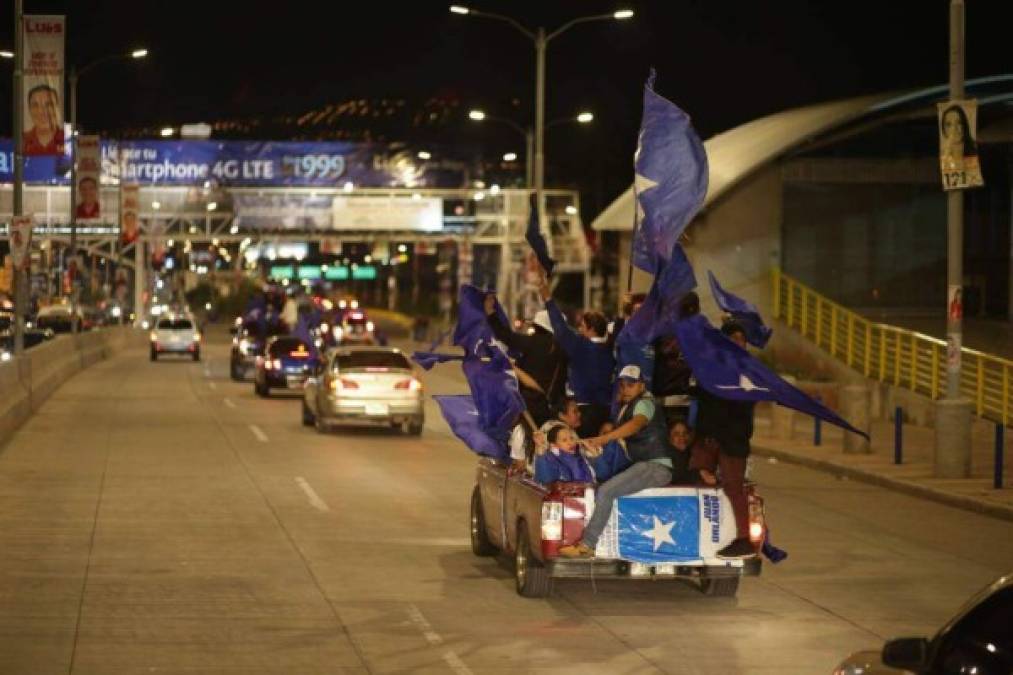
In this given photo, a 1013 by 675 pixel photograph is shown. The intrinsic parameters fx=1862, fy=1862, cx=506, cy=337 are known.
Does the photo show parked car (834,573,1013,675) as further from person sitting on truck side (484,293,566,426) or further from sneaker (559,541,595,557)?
person sitting on truck side (484,293,566,426)

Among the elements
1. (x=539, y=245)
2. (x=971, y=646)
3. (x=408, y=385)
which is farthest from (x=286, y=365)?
(x=971, y=646)

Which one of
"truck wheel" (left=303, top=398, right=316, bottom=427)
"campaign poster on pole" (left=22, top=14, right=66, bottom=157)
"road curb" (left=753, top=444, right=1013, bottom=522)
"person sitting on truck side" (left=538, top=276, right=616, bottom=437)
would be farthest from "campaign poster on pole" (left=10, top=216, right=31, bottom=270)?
"person sitting on truck side" (left=538, top=276, right=616, bottom=437)

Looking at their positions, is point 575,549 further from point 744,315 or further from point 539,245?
point 539,245

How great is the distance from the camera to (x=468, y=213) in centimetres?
8088

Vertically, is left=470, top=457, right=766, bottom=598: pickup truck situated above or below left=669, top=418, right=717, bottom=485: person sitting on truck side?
below

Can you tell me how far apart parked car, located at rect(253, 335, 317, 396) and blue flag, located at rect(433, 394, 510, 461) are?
23920 mm

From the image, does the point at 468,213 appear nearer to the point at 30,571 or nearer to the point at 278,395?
the point at 278,395

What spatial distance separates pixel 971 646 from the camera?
5.33 metres

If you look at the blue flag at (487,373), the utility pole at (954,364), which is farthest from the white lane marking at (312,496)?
the utility pole at (954,364)

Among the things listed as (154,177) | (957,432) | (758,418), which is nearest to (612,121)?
(154,177)

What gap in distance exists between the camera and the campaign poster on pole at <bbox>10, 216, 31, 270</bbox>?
32906 millimetres

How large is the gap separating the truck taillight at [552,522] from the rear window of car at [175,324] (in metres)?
51.7

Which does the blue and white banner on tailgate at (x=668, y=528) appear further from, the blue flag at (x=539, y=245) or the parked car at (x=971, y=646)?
the parked car at (x=971, y=646)

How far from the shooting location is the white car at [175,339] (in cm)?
6262
